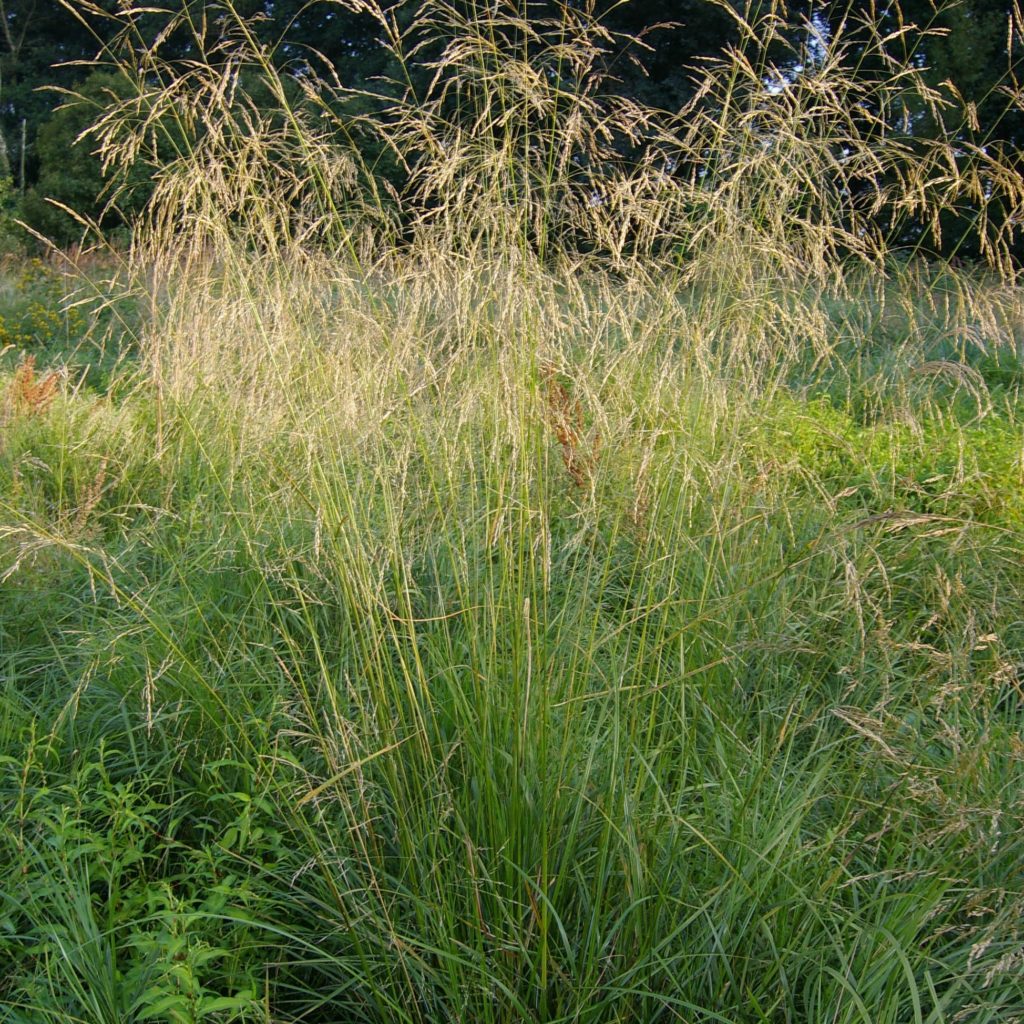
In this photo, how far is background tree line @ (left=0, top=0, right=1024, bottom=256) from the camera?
671 cm

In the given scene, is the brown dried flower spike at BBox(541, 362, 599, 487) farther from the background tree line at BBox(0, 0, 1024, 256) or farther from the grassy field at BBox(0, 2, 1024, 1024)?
the background tree line at BBox(0, 0, 1024, 256)

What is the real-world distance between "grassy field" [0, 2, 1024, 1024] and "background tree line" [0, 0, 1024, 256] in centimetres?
86

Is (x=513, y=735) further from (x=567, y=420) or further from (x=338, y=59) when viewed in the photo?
(x=338, y=59)

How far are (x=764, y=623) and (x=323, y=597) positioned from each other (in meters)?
1.25

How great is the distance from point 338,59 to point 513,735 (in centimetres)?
1598

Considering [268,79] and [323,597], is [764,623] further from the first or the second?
[268,79]

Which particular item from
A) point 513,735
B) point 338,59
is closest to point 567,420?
point 513,735

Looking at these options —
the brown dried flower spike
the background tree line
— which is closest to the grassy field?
the brown dried flower spike

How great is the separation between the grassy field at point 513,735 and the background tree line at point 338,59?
86 centimetres

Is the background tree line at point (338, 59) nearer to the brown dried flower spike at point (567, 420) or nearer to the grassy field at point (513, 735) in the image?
the grassy field at point (513, 735)

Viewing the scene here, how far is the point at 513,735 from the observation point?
1776 mm

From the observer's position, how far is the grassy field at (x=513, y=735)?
1.62 metres

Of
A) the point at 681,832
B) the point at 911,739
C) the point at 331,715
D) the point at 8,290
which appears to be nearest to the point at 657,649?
the point at 681,832

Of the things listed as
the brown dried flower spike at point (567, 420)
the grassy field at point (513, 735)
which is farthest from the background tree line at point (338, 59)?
the brown dried flower spike at point (567, 420)
